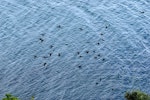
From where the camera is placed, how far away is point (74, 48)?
1919 inches

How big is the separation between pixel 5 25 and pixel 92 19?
15442 mm

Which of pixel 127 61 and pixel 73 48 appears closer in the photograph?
pixel 127 61

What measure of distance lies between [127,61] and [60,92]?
11265 millimetres

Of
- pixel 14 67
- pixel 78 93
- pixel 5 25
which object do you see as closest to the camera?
pixel 78 93

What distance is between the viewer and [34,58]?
153 ft

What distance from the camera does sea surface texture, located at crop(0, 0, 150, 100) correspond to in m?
41.4

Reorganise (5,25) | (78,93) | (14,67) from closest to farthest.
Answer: (78,93), (14,67), (5,25)

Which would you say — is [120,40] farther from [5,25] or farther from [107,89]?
[5,25]

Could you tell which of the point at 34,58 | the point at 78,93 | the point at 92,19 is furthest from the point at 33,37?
the point at 78,93

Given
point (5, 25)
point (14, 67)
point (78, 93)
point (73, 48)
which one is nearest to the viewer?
point (78, 93)

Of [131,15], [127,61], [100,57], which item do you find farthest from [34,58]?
[131,15]

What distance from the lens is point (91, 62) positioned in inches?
1799

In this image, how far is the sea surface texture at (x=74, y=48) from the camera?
136 ft

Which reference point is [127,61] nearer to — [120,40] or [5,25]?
[120,40]
